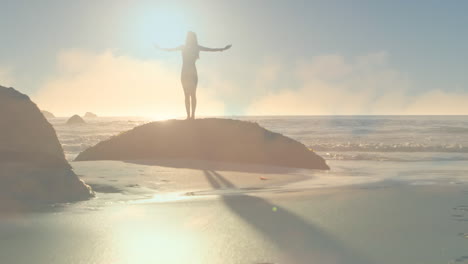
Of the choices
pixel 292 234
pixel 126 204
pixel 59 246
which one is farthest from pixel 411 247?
pixel 126 204

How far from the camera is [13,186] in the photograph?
3656 millimetres

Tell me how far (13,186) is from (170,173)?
2.49 metres

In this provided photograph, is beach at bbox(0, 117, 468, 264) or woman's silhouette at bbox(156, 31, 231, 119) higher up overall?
woman's silhouette at bbox(156, 31, 231, 119)

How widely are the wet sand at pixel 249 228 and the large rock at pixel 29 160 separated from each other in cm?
32

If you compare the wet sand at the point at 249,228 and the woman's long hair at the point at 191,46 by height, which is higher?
the woman's long hair at the point at 191,46

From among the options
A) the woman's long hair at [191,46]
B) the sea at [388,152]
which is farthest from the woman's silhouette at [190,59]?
the sea at [388,152]

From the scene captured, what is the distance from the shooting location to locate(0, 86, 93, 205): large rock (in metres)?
3.70

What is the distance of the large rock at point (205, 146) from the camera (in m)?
9.22

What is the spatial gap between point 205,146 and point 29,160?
18.2 feet

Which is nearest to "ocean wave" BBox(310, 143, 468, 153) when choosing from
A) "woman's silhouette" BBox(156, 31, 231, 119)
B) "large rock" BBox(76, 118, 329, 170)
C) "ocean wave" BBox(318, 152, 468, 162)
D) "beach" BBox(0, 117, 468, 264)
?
"ocean wave" BBox(318, 152, 468, 162)

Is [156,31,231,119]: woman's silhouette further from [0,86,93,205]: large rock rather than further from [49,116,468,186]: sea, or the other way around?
[0,86,93,205]: large rock

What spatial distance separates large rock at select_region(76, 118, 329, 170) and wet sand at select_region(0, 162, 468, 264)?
4.68 meters

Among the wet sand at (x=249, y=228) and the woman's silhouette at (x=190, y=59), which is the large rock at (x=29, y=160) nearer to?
the wet sand at (x=249, y=228)

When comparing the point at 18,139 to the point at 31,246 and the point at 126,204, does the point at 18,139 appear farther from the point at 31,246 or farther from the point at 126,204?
the point at 31,246
